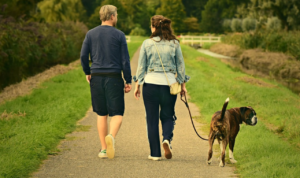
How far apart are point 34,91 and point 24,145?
7148 millimetres

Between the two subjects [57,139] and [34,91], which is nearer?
[57,139]

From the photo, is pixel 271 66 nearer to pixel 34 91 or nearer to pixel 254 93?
pixel 254 93

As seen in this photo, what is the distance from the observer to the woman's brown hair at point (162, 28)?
5.96 m

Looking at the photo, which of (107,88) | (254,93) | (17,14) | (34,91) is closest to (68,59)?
(17,14)

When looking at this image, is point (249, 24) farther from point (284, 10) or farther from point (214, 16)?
point (214, 16)

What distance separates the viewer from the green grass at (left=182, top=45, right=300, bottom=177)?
18.5ft

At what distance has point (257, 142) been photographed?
708cm


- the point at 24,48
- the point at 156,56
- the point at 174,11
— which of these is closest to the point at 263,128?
the point at 156,56

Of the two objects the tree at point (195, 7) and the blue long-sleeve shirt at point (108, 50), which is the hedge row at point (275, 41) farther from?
the tree at point (195, 7)

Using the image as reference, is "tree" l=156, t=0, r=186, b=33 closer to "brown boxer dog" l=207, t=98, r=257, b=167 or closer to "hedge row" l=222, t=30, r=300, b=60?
"hedge row" l=222, t=30, r=300, b=60

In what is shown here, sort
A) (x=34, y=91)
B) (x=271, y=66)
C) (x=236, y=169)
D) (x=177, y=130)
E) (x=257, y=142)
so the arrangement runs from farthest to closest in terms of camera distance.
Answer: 1. (x=271, y=66)
2. (x=34, y=91)
3. (x=177, y=130)
4. (x=257, y=142)
5. (x=236, y=169)

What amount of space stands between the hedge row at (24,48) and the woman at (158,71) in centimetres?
945

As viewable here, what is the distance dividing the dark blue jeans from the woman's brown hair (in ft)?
2.20

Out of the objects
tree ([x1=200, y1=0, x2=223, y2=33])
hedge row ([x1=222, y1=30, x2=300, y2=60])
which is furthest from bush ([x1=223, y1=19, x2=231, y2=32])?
hedge row ([x1=222, y1=30, x2=300, y2=60])
